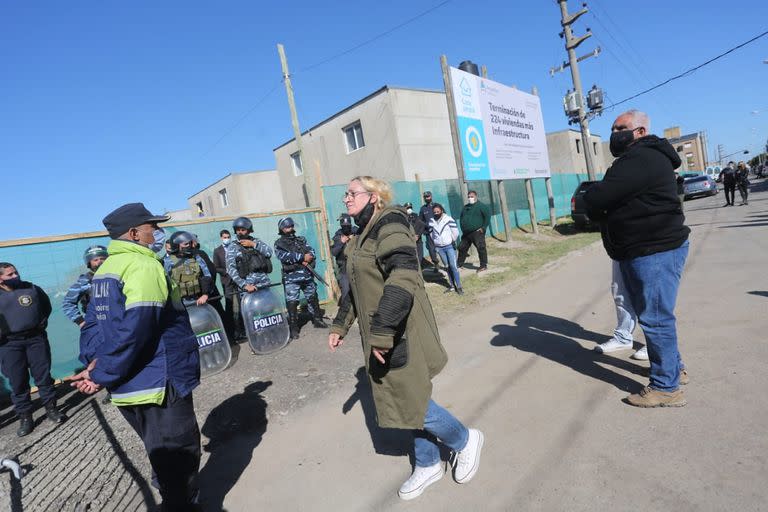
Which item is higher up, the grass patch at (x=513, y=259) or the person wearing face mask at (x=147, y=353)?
the person wearing face mask at (x=147, y=353)

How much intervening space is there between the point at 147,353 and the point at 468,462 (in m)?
1.94

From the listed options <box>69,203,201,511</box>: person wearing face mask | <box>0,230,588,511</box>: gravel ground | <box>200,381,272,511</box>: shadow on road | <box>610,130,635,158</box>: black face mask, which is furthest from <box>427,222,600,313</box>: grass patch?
<box>69,203,201,511</box>: person wearing face mask

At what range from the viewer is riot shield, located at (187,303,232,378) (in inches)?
206

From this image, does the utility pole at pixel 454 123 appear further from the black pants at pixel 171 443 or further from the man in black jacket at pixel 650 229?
the black pants at pixel 171 443

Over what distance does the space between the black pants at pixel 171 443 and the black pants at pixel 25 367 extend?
328 centimetres

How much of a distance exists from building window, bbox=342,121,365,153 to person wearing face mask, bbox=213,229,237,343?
1348cm

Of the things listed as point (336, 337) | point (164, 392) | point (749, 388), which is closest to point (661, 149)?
point (749, 388)

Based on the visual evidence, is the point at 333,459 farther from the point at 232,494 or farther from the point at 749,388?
the point at 749,388

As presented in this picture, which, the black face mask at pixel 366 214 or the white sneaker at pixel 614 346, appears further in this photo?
the white sneaker at pixel 614 346

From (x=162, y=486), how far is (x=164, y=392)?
541mm

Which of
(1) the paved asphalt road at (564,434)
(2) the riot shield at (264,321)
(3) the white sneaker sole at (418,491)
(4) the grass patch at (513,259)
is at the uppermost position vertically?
(2) the riot shield at (264,321)

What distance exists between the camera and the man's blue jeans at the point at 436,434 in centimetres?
246

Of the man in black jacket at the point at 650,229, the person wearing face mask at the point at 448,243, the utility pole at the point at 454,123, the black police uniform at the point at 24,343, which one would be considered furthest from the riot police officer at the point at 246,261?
the utility pole at the point at 454,123

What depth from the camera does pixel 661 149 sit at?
2918 mm
